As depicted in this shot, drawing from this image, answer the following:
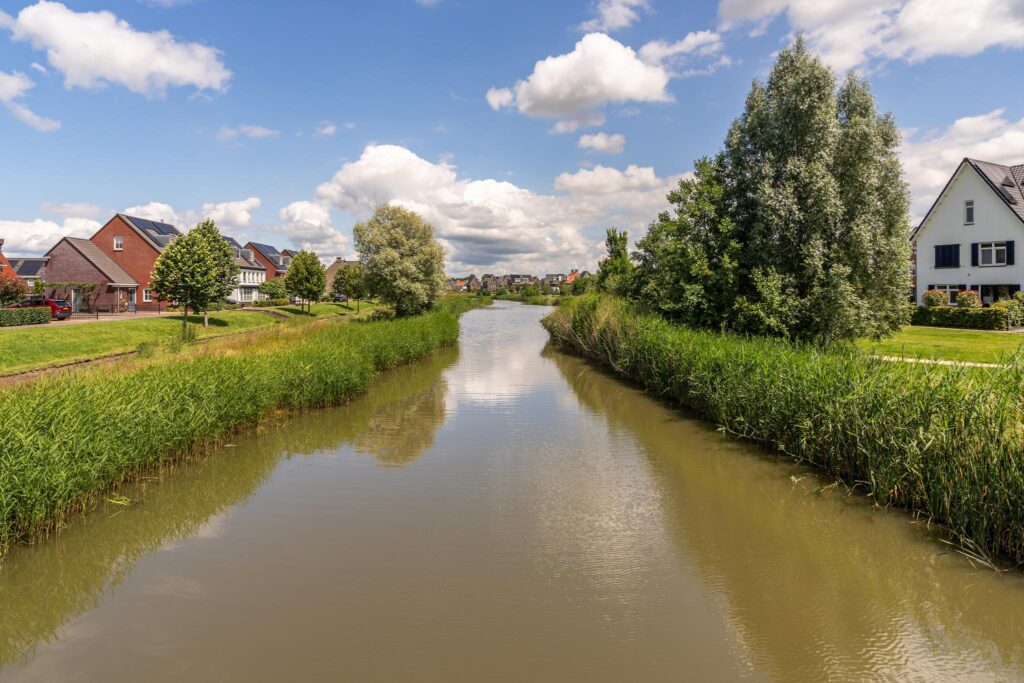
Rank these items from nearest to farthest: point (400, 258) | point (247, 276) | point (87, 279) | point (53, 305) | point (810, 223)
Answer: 1. point (810, 223)
2. point (53, 305)
3. point (400, 258)
4. point (87, 279)
5. point (247, 276)

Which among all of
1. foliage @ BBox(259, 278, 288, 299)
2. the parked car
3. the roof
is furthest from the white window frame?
foliage @ BBox(259, 278, 288, 299)

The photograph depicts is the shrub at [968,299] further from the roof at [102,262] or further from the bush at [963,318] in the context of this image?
the roof at [102,262]

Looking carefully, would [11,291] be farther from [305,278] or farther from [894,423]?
[894,423]

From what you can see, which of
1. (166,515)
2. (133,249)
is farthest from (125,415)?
(133,249)

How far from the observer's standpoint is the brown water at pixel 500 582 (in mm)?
5469

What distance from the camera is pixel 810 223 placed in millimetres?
17375

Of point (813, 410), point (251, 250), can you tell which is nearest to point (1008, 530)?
point (813, 410)

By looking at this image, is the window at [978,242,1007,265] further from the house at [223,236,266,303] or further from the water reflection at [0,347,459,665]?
the house at [223,236,266,303]

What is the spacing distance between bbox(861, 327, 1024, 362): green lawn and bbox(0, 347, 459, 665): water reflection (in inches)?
629

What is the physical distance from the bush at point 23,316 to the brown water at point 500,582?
26640mm

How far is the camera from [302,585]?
6.86m

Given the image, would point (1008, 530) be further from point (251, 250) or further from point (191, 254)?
point (251, 250)

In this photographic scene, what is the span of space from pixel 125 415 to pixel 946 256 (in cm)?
4181

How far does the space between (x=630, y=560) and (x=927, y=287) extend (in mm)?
37714
